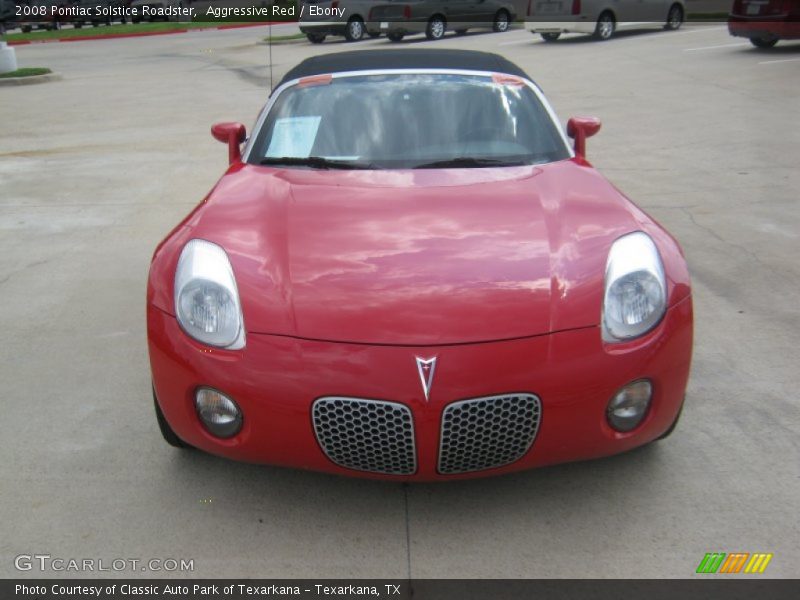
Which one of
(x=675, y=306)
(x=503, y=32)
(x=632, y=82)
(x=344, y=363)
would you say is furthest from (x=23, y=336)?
(x=503, y=32)

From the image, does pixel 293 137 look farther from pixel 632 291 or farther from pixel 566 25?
pixel 566 25

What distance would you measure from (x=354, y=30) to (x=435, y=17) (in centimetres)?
272

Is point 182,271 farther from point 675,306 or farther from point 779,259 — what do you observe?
point 779,259

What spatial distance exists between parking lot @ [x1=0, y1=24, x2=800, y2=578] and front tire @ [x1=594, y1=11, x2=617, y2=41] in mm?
13503

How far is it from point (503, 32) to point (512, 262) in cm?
2512

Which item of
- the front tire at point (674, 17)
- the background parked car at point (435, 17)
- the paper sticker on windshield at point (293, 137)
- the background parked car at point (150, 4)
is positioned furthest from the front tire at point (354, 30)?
the paper sticker on windshield at point (293, 137)

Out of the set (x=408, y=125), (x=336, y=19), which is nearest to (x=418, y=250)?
(x=408, y=125)

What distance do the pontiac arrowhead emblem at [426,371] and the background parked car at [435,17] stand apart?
23954mm

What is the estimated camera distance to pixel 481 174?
3951mm

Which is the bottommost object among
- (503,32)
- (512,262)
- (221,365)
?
(503,32)

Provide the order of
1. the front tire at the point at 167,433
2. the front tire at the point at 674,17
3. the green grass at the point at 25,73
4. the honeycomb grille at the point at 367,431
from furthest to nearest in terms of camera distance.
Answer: the front tire at the point at 674,17, the green grass at the point at 25,73, the front tire at the point at 167,433, the honeycomb grille at the point at 367,431

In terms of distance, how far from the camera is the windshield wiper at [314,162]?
4.11 metres

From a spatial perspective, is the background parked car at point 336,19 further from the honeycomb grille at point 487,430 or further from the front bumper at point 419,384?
the honeycomb grille at point 487,430
